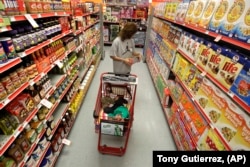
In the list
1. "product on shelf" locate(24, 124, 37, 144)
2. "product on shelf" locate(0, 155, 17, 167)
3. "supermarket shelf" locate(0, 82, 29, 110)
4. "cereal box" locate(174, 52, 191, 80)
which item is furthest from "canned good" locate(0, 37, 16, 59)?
"cereal box" locate(174, 52, 191, 80)

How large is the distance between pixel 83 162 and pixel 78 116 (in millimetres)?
1046

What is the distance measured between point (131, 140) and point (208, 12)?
80.7 inches

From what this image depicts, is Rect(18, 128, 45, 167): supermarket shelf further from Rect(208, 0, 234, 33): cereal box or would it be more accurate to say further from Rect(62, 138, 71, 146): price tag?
Rect(208, 0, 234, 33): cereal box

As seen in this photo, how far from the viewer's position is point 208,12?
1.91 m

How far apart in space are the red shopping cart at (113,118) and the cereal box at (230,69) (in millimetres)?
1094

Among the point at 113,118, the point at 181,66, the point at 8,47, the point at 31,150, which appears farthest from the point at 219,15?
the point at 31,150

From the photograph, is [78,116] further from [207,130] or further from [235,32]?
[235,32]

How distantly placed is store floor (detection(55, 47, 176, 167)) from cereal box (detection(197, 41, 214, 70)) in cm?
138

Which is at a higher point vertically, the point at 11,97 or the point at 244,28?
the point at 244,28

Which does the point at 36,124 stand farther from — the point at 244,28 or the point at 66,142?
the point at 244,28

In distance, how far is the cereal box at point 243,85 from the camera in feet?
4.02

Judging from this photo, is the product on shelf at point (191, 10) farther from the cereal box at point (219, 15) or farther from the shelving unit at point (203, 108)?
the cereal box at point (219, 15)

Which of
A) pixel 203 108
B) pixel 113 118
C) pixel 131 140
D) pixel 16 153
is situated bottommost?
pixel 131 140

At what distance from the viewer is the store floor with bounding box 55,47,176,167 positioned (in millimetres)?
2221
